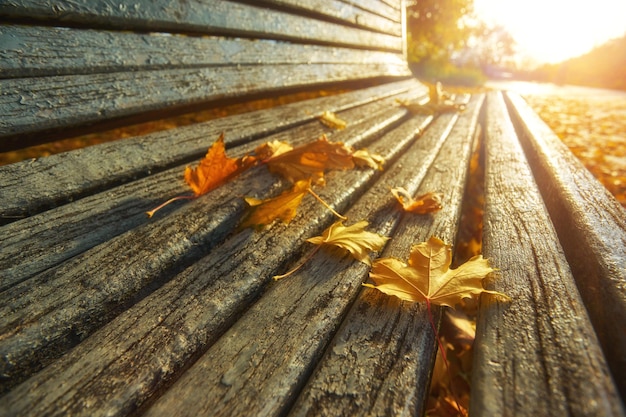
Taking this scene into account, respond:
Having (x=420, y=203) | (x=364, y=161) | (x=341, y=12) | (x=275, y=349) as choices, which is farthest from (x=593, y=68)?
(x=275, y=349)

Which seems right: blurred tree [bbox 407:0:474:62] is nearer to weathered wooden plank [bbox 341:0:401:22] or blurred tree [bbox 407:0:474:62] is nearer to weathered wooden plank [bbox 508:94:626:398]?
weathered wooden plank [bbox 341:0:401:22]

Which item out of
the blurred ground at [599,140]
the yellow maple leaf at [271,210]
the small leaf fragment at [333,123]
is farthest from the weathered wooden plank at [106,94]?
the blurred ground at [599,140]

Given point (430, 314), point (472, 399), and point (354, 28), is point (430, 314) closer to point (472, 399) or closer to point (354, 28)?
point (472, 399)

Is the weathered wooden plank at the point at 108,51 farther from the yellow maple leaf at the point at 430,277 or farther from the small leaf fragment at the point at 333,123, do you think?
the yellow maple leaf at the point at 430,277

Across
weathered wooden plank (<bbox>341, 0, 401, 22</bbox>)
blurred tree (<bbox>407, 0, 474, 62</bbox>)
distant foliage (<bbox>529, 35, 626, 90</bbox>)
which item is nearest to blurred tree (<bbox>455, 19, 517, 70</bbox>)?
distant foliage (<bbox>529, 35, 626, 90</bbox>)

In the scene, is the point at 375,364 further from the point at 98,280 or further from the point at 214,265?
the point at 98,280
